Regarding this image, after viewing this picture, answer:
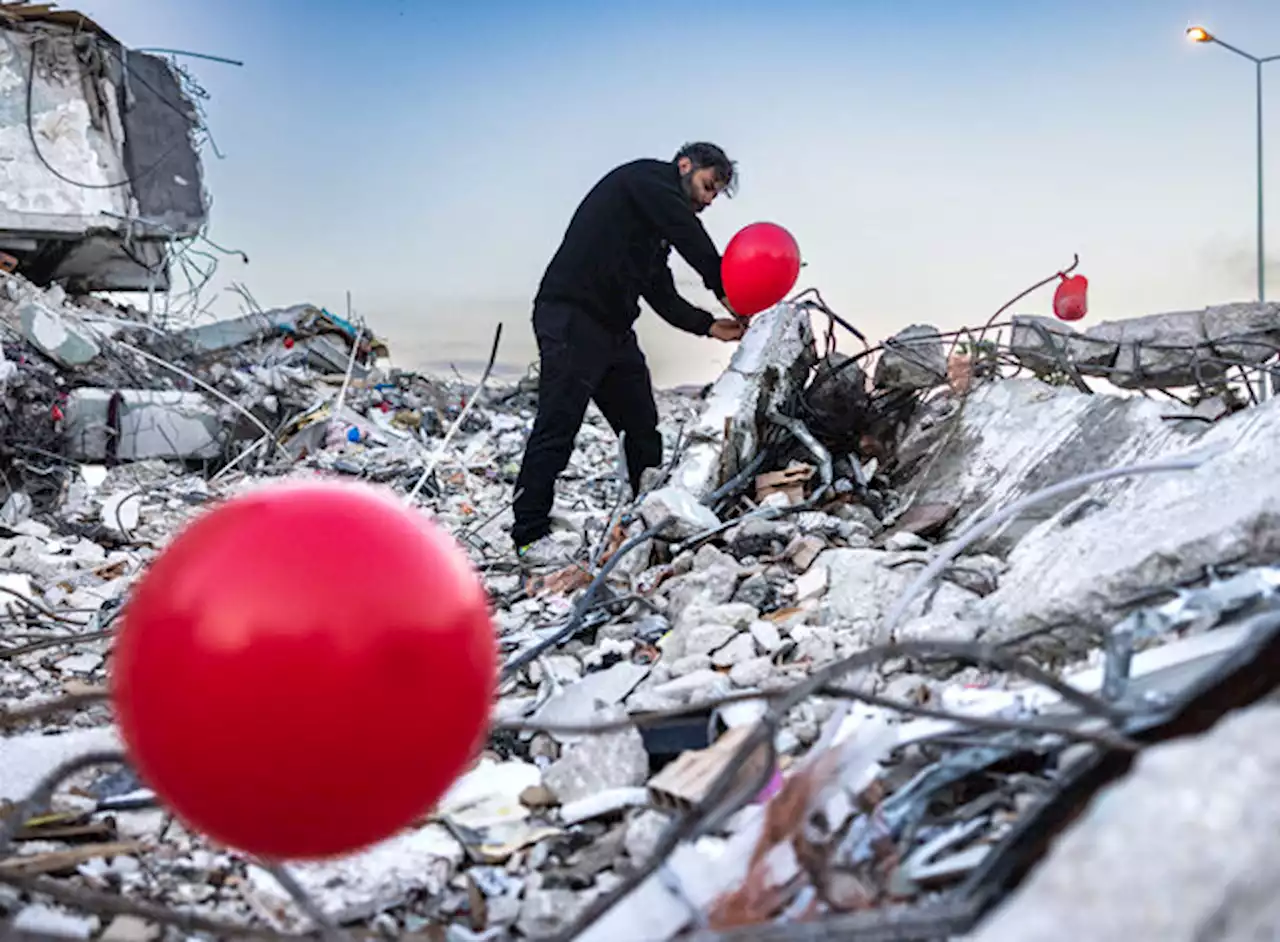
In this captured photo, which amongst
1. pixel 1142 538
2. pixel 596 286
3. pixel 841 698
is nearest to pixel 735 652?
pixel 841 698

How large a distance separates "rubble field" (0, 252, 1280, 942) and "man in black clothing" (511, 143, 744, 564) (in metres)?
0.37

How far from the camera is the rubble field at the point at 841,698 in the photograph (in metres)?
1.36

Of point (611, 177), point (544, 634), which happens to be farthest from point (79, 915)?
point (611, 177)

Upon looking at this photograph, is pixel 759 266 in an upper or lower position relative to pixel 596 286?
upper

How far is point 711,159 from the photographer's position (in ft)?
18.1

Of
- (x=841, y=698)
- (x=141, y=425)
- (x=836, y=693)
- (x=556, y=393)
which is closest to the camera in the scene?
(x=836, y=693)

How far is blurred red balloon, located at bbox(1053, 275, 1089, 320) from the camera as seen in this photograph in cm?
600

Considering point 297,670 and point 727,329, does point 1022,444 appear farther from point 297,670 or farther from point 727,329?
point 297,670

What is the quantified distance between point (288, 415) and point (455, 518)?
15.3 ft

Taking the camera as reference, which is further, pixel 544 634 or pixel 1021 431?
pixel 1021 431

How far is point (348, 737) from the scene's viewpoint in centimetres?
137

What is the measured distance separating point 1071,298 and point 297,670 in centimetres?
576

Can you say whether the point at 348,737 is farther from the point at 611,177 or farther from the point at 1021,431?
the point at 611,177

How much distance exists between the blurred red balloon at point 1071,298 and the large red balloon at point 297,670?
5342mm
